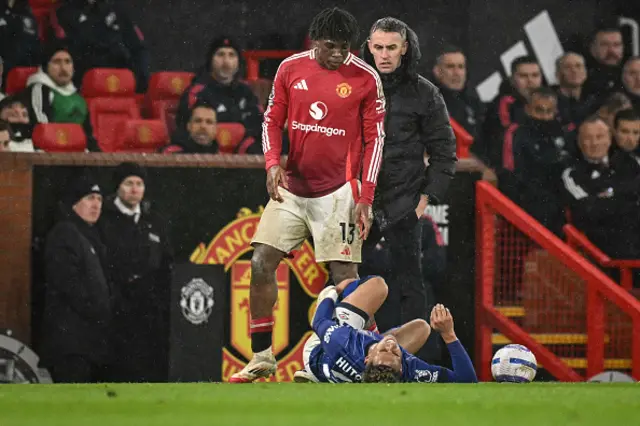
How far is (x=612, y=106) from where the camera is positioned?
10.4 meters

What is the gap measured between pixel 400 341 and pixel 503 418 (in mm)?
2130

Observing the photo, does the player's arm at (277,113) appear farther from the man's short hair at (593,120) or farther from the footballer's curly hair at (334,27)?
the man's short hair at (593,120)

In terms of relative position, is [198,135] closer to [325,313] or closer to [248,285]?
[248,285]

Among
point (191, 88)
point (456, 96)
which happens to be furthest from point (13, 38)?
point (456, 96)

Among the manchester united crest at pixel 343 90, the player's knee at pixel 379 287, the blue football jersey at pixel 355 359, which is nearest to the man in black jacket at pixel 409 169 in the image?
the manchester united crest at pixel 343 90

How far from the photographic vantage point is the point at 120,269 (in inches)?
319

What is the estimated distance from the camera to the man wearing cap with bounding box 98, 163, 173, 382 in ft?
26.6

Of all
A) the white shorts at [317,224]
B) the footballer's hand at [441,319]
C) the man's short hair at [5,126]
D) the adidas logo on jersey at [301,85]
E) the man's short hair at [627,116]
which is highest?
the man's short hair at [627,116]

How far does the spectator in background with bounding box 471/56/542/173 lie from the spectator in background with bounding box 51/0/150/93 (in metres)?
2.96

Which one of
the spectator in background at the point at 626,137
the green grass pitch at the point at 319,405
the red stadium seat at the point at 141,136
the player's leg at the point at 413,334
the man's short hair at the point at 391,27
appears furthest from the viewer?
the spectator in background at the point at 626,137

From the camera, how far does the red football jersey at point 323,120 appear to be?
654 cm

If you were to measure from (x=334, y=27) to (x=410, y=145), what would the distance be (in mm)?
1358

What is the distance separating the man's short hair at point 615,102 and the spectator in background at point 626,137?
53cm

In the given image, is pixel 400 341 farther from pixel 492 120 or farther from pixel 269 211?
pixel 492 120
